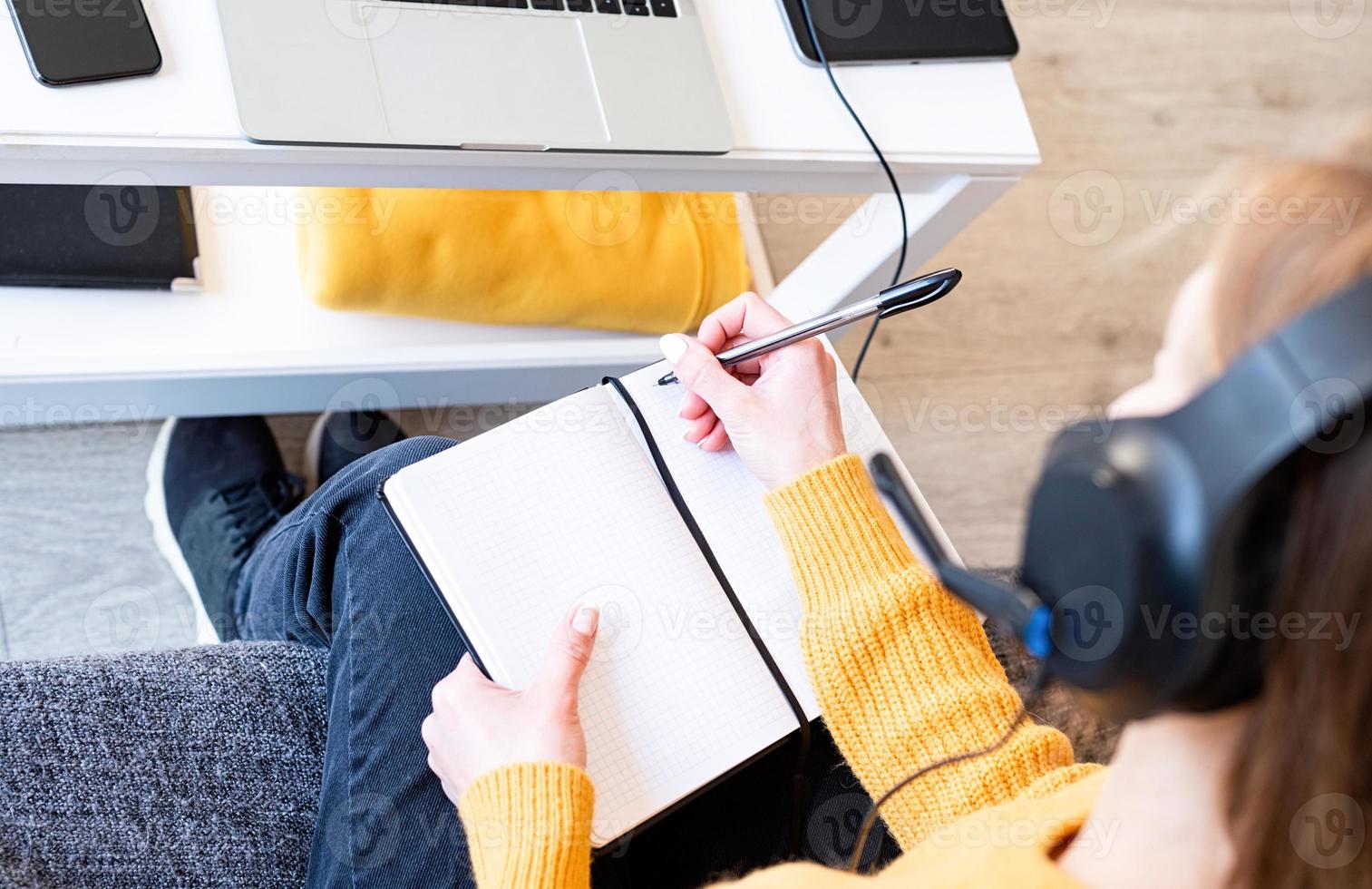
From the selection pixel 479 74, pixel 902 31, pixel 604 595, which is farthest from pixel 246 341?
pixel 902 31

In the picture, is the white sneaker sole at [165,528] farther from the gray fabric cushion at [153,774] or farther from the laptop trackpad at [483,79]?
the laptop trackpad at [483,79]

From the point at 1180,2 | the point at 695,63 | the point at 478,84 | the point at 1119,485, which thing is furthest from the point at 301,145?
the point at 1180,2

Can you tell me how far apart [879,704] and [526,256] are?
0.54 metres

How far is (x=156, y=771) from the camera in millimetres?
691

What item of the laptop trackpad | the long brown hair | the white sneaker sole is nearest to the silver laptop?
the laptop trackpad

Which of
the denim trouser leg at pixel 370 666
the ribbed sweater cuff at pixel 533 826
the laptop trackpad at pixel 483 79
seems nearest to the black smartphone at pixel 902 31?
the laptop trackpad at pixel 483 79

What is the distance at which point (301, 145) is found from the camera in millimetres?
687

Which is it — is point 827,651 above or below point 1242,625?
below

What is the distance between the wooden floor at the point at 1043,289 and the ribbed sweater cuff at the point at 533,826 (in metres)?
0.70

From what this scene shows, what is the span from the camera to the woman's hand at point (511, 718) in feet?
1.95

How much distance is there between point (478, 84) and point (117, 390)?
491 millimetres

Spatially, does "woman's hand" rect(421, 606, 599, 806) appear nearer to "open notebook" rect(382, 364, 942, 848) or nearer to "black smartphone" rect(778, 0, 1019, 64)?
"open notebook" rect(382, 364, 942, 848)

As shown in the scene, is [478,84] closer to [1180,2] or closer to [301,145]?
[301,145]

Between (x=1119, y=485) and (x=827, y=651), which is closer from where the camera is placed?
(x=1119, y=485)
